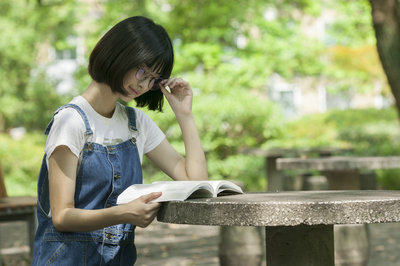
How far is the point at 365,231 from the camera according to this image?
539 centimetres

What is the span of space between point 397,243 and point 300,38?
11.2 m

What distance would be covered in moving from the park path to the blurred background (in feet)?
14.2

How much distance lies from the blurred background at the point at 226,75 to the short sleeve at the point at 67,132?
35.8ft

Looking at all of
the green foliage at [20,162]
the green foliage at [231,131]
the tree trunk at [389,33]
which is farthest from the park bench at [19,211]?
the green foliage at [231,131]

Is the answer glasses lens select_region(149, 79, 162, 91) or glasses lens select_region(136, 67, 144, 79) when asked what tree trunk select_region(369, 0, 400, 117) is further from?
glasses lens select_region(136, 67, 144, 79)

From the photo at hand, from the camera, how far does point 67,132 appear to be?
2531mm

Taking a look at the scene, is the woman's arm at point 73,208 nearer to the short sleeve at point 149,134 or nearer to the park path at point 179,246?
the short sleeve at point 149,134

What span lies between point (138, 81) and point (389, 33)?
483cm

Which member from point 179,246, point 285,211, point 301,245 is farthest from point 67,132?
point 179,246

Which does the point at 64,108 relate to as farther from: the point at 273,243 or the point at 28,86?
the point at 28,86

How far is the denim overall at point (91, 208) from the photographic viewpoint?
2559 mm

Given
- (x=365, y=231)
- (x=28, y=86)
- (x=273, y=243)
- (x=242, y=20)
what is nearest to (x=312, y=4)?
(x=242, y=20)

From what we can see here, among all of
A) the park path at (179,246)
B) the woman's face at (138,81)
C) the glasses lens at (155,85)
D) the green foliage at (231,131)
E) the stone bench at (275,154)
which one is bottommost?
the green foliage at (231,131)

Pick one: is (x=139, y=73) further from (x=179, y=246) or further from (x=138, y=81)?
(x=179, y=246)
